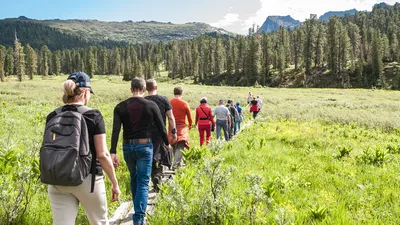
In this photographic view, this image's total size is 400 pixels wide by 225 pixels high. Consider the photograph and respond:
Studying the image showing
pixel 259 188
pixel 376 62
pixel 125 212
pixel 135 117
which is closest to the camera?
pixel 259 188

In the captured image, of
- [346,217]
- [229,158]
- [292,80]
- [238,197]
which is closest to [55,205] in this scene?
[238,197]

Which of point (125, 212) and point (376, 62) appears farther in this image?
point (376, 62)

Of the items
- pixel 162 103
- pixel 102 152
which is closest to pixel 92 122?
Answer: pixel 102 152

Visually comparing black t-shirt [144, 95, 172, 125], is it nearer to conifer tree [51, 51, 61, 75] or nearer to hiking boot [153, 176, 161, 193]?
hiking boot [153, 176, 161, 193]

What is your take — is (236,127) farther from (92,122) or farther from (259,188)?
(92,122)

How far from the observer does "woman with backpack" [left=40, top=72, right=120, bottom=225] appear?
289 cm

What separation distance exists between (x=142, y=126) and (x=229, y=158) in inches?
198

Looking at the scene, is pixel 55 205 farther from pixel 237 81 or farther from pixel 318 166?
pixel 237 81

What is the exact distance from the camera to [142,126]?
504 centimetres

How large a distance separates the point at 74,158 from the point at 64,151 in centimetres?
12

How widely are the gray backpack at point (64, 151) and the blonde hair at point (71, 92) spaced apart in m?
0.26

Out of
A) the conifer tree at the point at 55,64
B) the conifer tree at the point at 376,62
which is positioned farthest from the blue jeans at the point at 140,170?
the conifer tree at the point at 55,64

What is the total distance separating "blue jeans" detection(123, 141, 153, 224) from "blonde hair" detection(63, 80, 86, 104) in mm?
1915

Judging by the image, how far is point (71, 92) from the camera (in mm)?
3217
